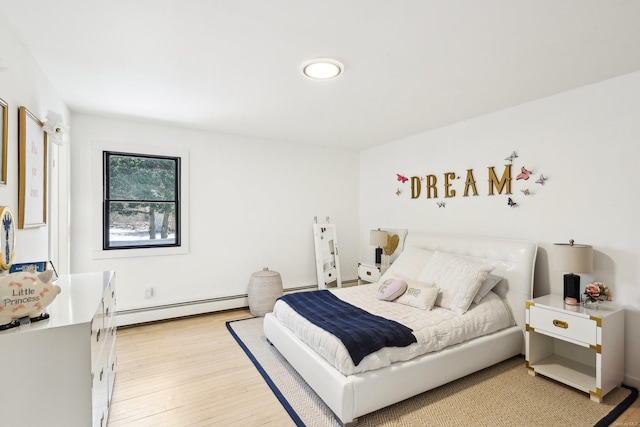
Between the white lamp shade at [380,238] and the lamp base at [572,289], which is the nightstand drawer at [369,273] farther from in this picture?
the lamp base at [572,289]

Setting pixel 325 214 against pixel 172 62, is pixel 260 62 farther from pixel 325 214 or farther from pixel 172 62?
pixel 325 214

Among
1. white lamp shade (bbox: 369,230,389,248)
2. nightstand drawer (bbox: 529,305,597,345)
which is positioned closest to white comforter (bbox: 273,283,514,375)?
nightstand drawer (bbox: 529,305,597,345)

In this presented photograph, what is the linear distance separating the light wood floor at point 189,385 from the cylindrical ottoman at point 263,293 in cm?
58

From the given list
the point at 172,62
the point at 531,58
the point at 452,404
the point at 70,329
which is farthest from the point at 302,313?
the point at 531,58

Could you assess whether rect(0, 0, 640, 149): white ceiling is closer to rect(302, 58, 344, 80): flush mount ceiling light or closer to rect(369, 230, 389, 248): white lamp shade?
rect(302, 58, 344, 80): flush mount ceiling light

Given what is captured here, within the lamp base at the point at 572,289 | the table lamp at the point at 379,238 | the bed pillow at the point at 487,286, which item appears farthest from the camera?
the table lamp at the point at 379,238

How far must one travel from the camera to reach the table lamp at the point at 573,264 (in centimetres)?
240

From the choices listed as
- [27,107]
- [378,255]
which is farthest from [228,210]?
[27,107]

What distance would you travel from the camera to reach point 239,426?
6.55 ft

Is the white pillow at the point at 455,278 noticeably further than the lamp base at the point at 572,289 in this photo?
Yes

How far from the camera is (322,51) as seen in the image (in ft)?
6.71

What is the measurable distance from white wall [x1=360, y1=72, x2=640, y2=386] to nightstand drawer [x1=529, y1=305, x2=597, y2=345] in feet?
1.61

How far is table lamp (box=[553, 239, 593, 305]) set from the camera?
7.89ft

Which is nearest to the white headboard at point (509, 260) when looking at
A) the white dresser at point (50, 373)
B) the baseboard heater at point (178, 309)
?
the baseboard heater at point (178, 309)
